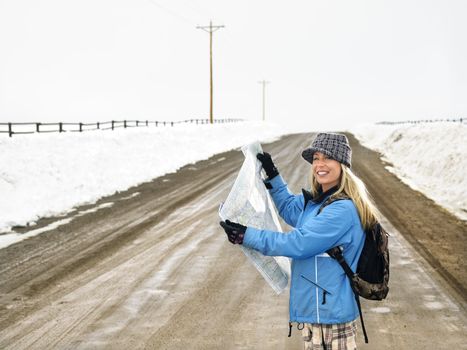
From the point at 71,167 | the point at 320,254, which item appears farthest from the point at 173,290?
the point at 71,167

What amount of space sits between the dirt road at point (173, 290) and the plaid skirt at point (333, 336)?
2181 millimetres

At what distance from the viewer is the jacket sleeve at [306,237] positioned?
2779mm

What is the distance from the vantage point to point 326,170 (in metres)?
3.02

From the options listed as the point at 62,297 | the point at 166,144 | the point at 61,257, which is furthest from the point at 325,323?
the point at 166,144

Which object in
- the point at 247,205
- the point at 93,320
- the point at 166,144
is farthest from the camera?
→ the point at 166,144

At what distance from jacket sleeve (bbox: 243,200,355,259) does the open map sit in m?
0.27

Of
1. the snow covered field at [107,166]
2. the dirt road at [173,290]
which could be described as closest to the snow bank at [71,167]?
the snow covered field at [107,166]

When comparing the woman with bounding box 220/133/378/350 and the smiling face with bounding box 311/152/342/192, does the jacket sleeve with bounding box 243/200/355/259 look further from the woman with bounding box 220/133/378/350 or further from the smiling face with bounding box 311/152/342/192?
the smiling face with bounding box 311/152/342/192

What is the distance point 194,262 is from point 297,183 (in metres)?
7.63

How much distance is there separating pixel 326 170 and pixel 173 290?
4287 millimetres

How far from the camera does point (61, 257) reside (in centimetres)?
847

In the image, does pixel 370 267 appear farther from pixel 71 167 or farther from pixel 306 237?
pixel 71 167

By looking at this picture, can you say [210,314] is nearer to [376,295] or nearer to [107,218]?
[376,295]

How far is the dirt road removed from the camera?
17.6 ft
